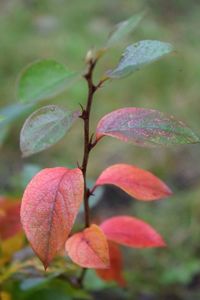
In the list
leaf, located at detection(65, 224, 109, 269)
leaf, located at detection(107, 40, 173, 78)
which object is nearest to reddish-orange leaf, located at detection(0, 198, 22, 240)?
leaf, located at detection(65, 224, 109, 269)

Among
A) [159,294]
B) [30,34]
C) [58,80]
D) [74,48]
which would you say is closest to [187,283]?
[159,294]

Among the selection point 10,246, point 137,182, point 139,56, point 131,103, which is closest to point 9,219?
point 10,246

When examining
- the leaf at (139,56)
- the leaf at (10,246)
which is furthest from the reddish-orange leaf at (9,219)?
the leaf at (139,56)

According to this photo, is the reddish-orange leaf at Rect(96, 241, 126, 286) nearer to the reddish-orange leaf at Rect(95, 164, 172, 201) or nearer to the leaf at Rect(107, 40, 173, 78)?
the reddish-orange leaf at Rect(95, 164, 172, 201)

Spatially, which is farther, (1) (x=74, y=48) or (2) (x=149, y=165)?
(1) (x=74, y=48)

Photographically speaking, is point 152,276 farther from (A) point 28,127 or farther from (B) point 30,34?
(B) point 30,34
